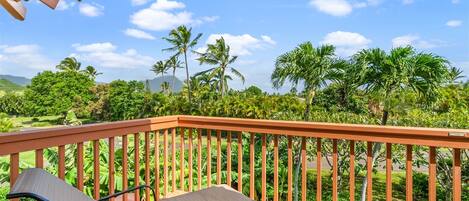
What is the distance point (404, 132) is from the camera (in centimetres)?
201

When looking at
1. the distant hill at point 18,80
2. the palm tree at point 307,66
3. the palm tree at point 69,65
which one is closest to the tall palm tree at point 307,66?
the palm tree at point 307,66

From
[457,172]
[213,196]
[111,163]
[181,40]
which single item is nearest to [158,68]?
[181,40]

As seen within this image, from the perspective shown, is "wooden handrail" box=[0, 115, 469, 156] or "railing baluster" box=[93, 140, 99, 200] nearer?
"wooden handrail" box=[0, 115, 469, 156]

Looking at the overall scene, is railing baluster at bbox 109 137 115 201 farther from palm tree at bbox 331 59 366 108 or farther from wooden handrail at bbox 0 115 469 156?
palm tree at bbox 331 59 366 108

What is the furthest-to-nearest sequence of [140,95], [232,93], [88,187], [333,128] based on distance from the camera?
[140,95], [232,93], [88,187], [333,128]

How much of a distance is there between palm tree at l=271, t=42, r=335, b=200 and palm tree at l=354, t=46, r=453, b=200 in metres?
1.19

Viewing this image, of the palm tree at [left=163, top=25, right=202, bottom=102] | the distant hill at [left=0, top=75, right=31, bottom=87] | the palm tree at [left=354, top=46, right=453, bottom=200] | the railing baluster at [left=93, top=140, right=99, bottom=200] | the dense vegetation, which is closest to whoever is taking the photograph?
the railing baluster at [left=93, top=140, right=99, bottom=200]

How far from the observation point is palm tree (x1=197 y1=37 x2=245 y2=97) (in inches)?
1144

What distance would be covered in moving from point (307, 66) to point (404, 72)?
1799 millimetres

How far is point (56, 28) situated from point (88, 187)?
6854 cm

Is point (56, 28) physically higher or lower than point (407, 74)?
higher

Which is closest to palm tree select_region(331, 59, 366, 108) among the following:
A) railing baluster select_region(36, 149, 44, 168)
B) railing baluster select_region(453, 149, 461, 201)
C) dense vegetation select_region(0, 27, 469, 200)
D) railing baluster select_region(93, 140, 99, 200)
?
dense vegetation select_region(0, 27, 469, 200)

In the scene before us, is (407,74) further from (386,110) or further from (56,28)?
(56,28)

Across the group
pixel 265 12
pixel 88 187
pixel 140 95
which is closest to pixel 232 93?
pixel 265 12
